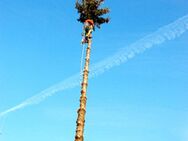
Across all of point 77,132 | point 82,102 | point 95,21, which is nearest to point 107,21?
point 95,21

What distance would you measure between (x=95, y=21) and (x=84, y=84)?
221 inches

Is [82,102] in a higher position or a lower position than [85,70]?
lower

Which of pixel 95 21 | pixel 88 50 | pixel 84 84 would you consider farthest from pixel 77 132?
pixel 95 21

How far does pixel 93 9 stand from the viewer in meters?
37.6

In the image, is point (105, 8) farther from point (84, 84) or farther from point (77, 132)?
point (77, 132)

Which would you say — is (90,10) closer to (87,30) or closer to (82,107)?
(87,30)

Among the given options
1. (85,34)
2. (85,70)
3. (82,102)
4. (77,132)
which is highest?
(85,34)

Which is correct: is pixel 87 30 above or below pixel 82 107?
above

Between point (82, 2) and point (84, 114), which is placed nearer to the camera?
point (84, 114)

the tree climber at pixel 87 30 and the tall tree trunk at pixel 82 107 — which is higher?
the tree climber at pixel 87 30

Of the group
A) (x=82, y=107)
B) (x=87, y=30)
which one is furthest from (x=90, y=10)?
(x=82, y=107)

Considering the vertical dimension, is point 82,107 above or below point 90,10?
below

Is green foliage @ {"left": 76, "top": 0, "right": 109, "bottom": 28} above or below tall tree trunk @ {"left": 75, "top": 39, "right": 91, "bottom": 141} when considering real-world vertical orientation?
above

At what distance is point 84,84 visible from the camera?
35219 millimetres
